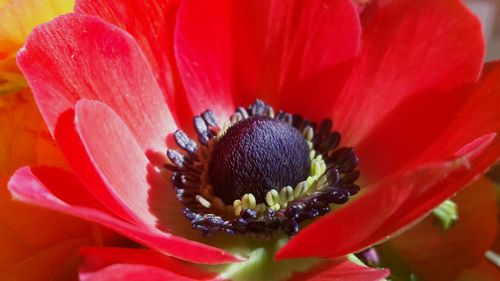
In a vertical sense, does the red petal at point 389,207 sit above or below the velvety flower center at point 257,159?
below

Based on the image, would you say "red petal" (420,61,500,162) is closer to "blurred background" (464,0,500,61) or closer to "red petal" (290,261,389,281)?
"red petal" (290,261,389,281)

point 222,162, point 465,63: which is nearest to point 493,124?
point 465,63

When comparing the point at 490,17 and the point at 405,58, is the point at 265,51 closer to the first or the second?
the point at 405,58

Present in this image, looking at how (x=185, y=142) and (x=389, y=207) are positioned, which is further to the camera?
(x=185, y=142)

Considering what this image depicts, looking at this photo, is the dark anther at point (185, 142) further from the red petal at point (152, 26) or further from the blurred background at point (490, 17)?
the blurred background at point (490, 17)

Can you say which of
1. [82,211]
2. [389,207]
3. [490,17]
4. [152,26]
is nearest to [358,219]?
[389,207]

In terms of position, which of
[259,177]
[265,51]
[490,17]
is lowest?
[259,177]

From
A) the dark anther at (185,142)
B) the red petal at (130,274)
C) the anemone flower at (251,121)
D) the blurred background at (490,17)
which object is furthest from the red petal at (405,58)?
the blurred background at (490,17)
